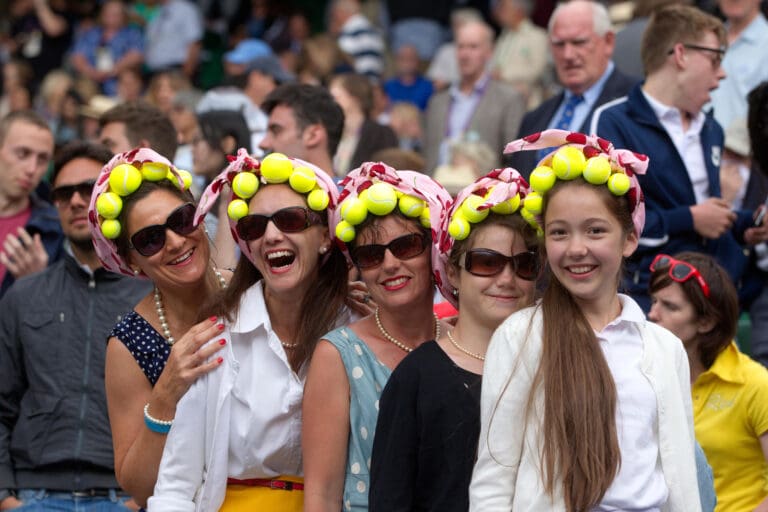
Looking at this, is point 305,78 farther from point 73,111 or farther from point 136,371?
point 136,371

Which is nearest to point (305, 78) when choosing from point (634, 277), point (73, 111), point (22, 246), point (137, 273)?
point (73, 111)

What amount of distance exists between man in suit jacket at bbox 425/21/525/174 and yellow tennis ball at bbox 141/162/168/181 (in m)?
5.01

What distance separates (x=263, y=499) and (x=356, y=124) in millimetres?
5226

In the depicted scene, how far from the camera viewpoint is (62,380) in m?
5.63

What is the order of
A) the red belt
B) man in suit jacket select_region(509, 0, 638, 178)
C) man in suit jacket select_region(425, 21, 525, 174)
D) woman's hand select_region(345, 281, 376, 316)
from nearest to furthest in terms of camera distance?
the red belt < woman's hand select_region(345, 281, 376, 316) < man in suit jacket select_region(509, 0, 638, 178) < man in suit jacket select_region(425, 21, 525, 174)

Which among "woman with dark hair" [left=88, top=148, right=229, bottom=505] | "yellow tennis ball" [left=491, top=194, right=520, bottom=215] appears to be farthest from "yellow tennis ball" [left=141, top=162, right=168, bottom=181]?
"yellow tennis ball" [left=491, top=194, right=520, bottom=215]

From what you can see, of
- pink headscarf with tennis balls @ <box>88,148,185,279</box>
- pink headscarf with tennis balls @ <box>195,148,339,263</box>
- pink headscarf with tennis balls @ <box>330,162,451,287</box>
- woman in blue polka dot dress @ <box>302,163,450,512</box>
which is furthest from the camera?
pink headscarf with tennis balls @ <box>88,148,185,279</box>

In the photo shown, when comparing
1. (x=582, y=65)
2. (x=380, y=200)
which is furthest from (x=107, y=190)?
(x=582, y=65)

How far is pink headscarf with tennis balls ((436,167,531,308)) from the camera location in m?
4.02

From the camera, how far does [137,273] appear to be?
195 inches

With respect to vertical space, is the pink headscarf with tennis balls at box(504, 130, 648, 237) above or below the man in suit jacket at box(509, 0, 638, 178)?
A: below

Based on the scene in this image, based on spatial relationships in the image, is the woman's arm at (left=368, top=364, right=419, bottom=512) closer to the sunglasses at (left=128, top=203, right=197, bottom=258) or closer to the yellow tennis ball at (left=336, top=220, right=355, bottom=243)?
the yellow tennis ball at (left=336, top=220, right=355, bottom=243)

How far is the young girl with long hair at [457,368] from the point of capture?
3854 mm

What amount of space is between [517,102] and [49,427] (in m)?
5.49
